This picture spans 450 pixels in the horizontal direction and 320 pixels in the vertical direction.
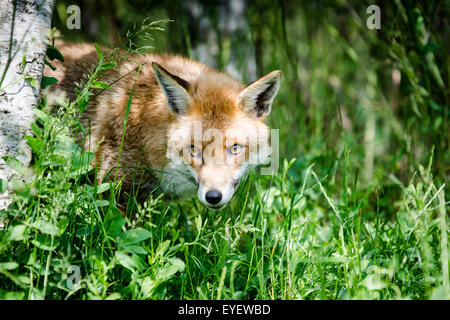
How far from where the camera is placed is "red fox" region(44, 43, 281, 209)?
301 cm

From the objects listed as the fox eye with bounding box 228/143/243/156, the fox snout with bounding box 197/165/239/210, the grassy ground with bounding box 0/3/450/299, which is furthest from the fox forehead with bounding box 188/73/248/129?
the grassy ground with bounding box 0/3/450/299

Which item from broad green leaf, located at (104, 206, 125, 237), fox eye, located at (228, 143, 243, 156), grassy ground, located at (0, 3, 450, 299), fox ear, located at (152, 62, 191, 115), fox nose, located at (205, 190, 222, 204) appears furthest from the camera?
fox eye, located at (228, 143, 243, 156)

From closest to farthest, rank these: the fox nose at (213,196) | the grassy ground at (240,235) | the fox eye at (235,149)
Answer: the grassy ground at (240,235) → the fox nose at (213,196) → the fox eye at (235,149)

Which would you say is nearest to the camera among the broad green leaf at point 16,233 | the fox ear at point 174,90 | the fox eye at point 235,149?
the broad green leaf at point 16,233

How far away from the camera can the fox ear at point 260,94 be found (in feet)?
10.1

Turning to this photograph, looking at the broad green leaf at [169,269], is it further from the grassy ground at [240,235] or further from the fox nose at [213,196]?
the fox nose at [213,196]

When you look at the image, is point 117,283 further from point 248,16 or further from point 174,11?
point 174,11

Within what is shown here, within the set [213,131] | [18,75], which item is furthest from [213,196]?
[18,75]

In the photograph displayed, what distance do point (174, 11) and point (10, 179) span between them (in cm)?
451

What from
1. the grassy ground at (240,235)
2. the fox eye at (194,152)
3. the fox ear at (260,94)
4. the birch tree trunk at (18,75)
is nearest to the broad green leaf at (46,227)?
the grassy ground at (240,235)

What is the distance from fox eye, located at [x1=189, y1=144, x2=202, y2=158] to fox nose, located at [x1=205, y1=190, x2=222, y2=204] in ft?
1.24

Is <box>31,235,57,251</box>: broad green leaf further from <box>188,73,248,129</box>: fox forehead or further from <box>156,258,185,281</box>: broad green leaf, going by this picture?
<box>188,73,248,129</box>: fox forehead

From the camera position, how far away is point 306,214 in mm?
3779

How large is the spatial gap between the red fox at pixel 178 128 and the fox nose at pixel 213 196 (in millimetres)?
134
